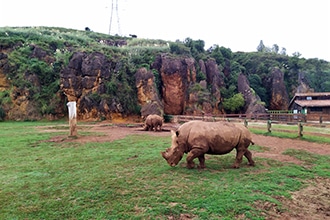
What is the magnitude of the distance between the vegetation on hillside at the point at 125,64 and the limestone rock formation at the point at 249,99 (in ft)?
4.57

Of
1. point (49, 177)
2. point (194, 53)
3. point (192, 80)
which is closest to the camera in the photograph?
Answer: point (49, 177)

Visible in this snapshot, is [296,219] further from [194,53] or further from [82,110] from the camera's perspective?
[194,53]

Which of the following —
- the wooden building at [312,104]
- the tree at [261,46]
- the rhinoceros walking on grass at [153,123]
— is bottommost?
the rhinoceros walking on grass at [153,123]

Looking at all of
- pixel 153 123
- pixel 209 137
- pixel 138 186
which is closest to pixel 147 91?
pixel 153 123

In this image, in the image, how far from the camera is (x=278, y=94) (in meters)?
48.0

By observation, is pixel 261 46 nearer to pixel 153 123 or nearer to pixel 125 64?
pixel 125 64

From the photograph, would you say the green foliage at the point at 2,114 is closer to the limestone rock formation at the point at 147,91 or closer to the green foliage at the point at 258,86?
the limestone rock formation at the point at 147,91

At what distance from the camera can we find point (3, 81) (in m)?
34.8

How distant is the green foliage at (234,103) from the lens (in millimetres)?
41938

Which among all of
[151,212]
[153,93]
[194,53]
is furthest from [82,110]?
[151,212]

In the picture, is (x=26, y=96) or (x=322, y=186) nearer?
(x=322, y=186)

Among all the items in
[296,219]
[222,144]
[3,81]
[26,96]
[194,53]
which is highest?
[194,53]

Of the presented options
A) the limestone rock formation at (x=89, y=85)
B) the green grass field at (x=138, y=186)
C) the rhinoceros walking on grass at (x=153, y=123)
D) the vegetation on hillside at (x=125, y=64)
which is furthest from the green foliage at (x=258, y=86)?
the green grass field at (x=138, y=186)

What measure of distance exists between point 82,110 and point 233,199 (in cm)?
3040
